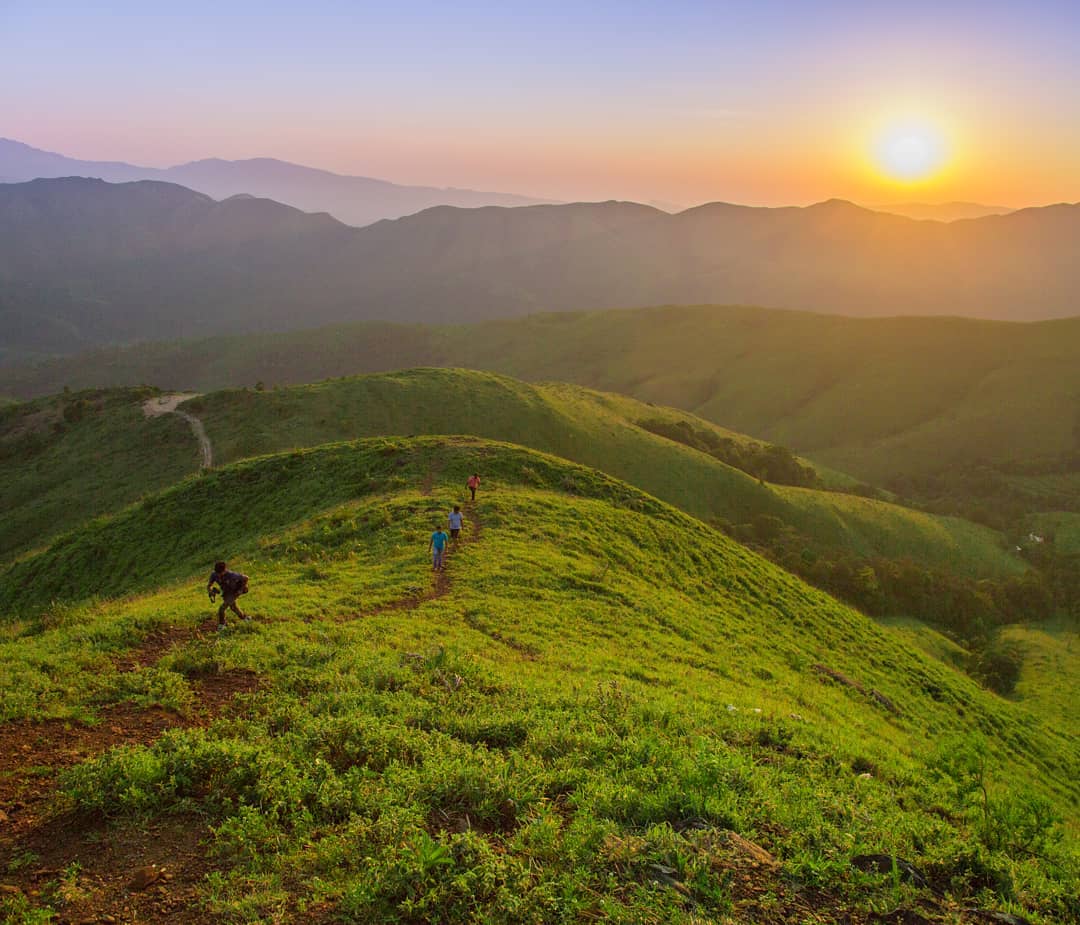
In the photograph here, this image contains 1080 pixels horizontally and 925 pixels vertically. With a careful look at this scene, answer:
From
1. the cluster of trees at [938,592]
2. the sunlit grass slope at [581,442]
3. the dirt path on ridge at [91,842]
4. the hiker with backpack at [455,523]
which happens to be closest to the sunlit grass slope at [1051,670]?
the cluster of trees at [938,592]

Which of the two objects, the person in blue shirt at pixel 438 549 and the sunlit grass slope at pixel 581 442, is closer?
the person in blue shirt at pixel 438 549

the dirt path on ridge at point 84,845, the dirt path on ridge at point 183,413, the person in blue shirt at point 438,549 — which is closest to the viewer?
the dirt path on ridge at point 84,845

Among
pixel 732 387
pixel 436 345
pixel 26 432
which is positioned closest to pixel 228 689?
pixel 26 432

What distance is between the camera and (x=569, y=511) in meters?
28.5

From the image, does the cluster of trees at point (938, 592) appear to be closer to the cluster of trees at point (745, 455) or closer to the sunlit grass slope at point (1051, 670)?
the sunlit grass slope at point (1051, 670)

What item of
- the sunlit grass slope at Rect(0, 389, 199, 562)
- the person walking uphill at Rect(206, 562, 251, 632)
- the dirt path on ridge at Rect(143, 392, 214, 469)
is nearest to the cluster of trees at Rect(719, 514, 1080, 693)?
the person walking uphill at Rect(206, 562, 251, 632)

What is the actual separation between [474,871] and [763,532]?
43844 millimetres

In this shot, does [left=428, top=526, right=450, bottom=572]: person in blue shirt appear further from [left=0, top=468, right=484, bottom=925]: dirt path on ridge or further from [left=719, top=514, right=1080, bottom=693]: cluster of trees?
[left=719, top=514, right=1080, bottom=693]: cluster of trees

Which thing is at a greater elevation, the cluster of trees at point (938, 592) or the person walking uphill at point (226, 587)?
the person walking uphill at point (226, 587)

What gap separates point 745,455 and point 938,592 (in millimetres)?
26318

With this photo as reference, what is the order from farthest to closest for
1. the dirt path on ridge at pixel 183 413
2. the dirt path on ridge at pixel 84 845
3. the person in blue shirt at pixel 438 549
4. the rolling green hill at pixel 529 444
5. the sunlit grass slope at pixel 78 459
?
the rolling green hill at pixel 529 444
the dirt path on ridge at pixel 183 413
the sunlit grass slope at pixel 78 459
the person in blue shirt at pixel 438 549
the dirt path on ridge at pixel 84 845

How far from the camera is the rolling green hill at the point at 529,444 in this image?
159 ft

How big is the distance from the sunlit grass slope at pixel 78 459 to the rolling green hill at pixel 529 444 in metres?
0.24

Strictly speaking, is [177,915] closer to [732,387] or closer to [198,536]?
[198,536]
